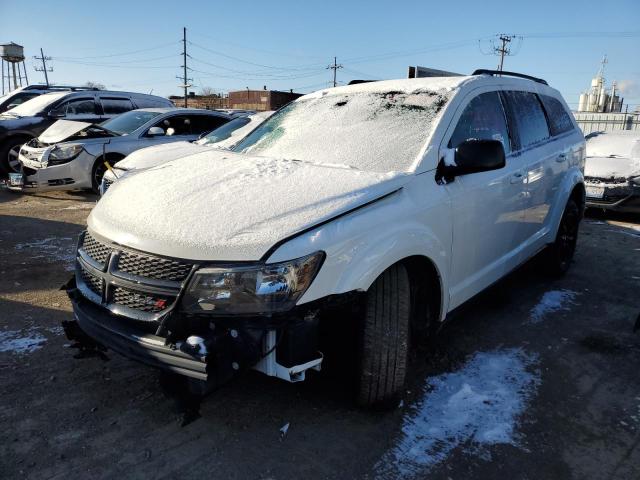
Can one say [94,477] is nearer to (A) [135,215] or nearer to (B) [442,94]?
(A) [135,215]

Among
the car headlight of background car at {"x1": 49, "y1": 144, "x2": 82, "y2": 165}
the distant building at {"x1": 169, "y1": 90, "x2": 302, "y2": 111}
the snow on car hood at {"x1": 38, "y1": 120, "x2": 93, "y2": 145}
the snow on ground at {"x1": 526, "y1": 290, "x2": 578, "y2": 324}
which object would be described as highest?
the distant building at {"x1": 169, "y1": 90, "x2": 302, "y2": 111}

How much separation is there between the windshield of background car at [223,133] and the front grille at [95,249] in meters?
4.96

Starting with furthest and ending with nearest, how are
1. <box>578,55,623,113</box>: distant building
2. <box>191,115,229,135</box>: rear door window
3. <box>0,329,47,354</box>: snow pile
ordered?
<box>578,55,623,113</box>: distant building < <box>191,115,229,135</box>: rear door window < <box>0,329,47,354</box>: snow pile

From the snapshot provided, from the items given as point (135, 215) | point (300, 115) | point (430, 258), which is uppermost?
point (300, 115)

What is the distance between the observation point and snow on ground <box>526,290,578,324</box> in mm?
4027

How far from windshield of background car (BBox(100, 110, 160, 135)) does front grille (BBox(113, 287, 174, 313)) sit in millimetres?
7091

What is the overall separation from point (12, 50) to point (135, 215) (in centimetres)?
5744

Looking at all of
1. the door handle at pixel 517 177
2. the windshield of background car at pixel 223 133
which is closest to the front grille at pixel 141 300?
the door handle at pixel 517 177

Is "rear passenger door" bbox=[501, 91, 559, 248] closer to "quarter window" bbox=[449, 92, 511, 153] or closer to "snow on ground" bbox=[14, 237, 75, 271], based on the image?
"quarter window" bbox=[449, 92, 511, 153]

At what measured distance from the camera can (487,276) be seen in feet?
11.1

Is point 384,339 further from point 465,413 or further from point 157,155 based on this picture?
point 157,155

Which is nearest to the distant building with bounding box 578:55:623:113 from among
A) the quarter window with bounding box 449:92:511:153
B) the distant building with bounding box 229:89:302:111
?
the distant building with bounding box 229:89:302:111

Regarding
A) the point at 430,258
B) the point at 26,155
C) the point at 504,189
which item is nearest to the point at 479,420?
the point at 430,258

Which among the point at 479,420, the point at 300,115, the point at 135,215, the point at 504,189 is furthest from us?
the point at 300,115
